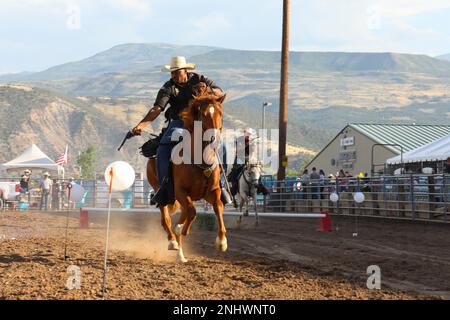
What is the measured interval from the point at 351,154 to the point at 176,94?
52611 mm

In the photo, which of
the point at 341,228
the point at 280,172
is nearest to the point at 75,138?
the point at 280,172

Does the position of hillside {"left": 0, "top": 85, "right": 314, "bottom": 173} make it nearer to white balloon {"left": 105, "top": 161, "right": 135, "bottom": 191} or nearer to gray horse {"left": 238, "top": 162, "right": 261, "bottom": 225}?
gray horse {"left": 238, "top": 162, "right": 261, "bottom": 225}

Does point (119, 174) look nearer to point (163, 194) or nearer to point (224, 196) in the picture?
point (163, 194)

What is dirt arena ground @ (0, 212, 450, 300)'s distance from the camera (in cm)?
862

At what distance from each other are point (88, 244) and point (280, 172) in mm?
21275

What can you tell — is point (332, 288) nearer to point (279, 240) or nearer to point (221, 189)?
point (221, 189)

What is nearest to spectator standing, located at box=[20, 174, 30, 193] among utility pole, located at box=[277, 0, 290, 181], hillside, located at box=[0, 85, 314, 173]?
utility pole, located at box=[277, 0, 290, 181]

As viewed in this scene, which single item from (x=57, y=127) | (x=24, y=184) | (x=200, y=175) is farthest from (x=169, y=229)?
(x=57, y=127)

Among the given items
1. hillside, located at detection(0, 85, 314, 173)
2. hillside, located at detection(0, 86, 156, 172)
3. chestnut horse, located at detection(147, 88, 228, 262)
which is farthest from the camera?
hillside, located at detection(0, 86, 156, 172)

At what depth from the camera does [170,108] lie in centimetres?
1268

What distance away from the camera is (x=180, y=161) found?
468 inches

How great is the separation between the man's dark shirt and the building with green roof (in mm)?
41879

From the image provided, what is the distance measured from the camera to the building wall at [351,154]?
5694 cm

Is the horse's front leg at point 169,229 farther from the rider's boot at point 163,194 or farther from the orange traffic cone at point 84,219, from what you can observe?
the orange traffic cone at point 84,219
